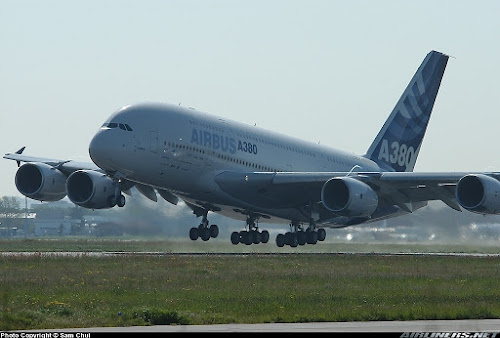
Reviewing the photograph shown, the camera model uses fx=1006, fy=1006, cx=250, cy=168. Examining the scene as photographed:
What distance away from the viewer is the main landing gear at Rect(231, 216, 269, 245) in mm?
47812

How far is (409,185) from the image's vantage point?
44.3 metres

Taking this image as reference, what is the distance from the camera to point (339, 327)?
57.8ft

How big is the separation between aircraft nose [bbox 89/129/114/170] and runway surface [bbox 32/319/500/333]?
Answer: 822 inches

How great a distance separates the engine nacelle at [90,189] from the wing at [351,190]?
15.9 ft

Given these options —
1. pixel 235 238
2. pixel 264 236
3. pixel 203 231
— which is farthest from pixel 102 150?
pixel 264 236

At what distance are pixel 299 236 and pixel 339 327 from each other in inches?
1195

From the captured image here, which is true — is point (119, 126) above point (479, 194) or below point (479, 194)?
above

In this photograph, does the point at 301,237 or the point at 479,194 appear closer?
the point at 479,194

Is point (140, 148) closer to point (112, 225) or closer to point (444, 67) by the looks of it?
point (112, 225)

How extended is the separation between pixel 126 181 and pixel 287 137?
10.6 m

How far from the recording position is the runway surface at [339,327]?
668 inches

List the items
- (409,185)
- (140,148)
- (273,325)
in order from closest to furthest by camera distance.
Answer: (273,325)
(140,148)
(409,185)

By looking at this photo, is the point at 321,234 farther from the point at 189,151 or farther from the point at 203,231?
the point at 189,151

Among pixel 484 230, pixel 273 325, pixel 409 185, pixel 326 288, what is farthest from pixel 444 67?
pixel 273 325
